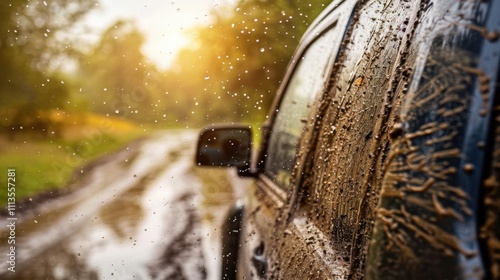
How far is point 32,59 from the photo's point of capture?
114 ft

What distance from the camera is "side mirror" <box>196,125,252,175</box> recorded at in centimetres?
334

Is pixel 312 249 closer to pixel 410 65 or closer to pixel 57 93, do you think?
pixel 410 65

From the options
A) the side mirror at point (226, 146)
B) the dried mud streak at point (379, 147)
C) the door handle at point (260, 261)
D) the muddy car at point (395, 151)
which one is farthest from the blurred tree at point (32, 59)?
the dried mud streak at point (379, 147)

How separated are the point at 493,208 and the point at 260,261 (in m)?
1.79

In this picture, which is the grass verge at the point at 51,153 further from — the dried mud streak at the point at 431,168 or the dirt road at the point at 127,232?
the dried mud streak at the point at 431,168

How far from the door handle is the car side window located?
0.28m

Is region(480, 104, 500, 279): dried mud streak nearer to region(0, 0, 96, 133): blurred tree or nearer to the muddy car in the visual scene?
the muddy car

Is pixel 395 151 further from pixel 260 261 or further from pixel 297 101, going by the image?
pixel 297 101

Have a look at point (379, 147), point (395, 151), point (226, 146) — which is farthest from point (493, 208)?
point (226, 146)

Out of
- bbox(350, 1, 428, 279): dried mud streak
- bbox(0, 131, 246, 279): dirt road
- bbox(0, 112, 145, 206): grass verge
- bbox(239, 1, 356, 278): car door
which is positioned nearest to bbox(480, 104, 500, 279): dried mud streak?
bbox(350, 1, 428, 279): dried mud streak

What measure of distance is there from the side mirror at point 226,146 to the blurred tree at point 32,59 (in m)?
29.5

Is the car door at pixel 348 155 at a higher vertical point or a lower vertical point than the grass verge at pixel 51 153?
higher

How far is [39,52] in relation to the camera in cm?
3484

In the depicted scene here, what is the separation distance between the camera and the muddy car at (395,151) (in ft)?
3.23
